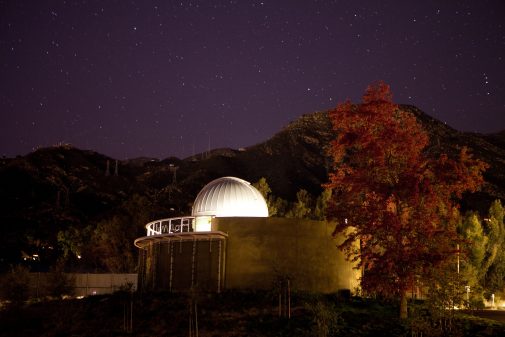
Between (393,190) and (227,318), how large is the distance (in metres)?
9.01

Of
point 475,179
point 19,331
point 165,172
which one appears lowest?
point 19,331

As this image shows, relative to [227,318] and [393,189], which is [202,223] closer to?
[227,318]

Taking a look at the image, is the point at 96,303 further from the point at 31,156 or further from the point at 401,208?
the point at 31,156

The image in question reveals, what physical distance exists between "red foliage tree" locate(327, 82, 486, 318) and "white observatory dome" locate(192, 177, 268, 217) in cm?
677

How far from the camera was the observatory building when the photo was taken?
2861 centimetres

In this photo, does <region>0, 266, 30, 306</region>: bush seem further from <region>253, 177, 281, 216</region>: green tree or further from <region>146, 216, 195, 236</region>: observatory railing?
<region>253, 177, 281, 216</region>: green tree

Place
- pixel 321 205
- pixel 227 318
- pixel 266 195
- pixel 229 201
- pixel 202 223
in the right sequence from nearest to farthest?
1. pixel 227 318
2. pixel 229 201
3. pixel 202 223
4. pixel 266 195
5. pixel 321 205

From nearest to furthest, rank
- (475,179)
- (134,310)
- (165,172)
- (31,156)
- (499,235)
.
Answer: (475,179) → (134,310) → (499,235) → (31,156) → (165,172)

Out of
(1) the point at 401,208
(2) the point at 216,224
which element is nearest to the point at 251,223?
(2) the point at 216,224

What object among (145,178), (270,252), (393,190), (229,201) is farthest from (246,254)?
(145,178)

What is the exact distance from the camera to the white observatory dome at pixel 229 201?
31.4 m

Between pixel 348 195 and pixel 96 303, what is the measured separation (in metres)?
13.8

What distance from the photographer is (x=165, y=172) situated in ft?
388

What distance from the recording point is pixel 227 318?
2344 cm
